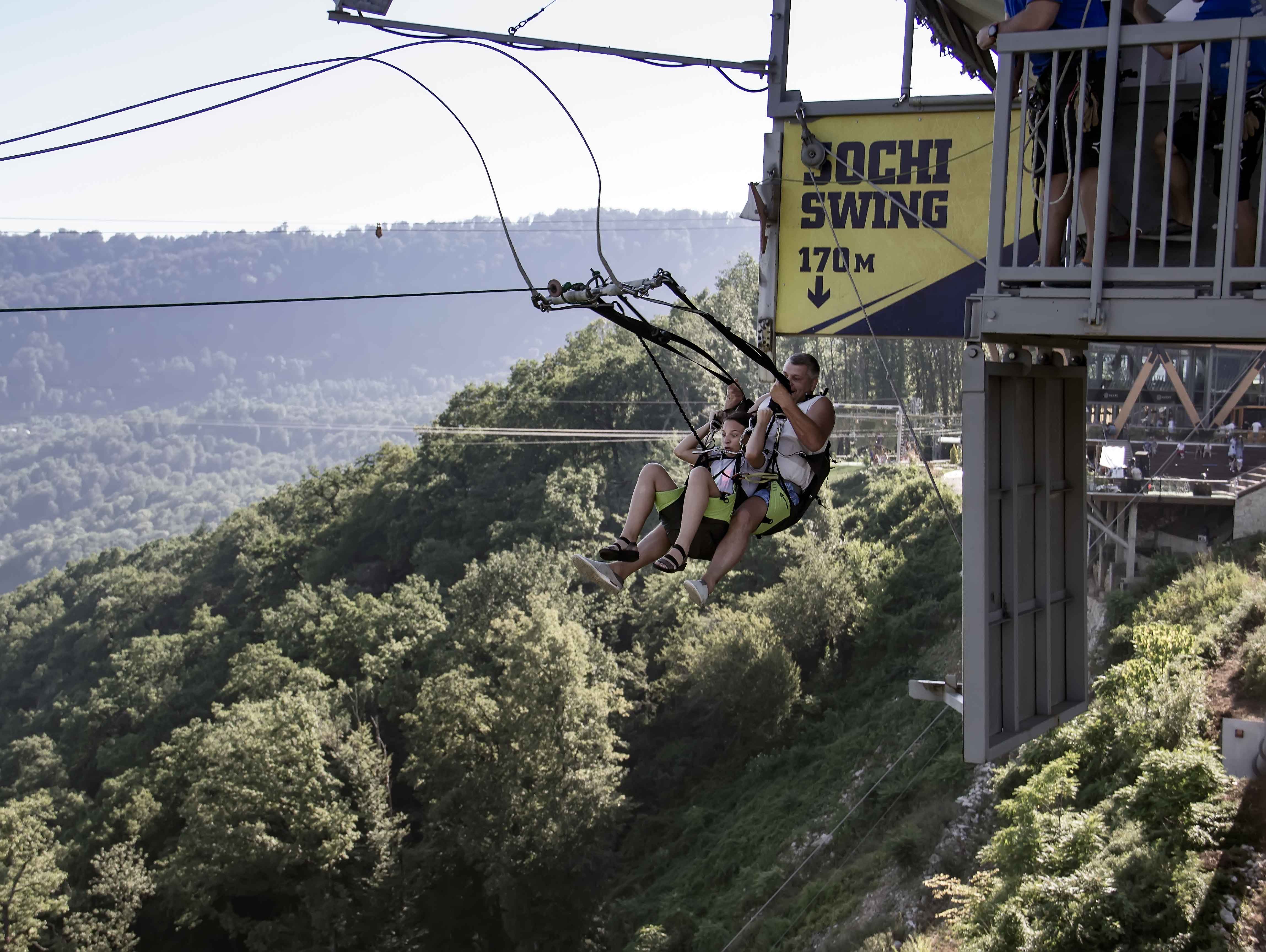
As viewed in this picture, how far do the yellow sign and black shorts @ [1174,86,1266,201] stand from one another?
360 centimetres

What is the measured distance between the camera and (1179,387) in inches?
727

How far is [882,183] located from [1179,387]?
454 inches

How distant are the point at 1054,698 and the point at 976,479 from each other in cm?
186

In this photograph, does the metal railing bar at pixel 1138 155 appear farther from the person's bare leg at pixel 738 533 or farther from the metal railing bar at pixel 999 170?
the person's bare leg at pixel 738 533

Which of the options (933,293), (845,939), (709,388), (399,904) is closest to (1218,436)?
(845,939)

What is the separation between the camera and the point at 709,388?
58.2 meters

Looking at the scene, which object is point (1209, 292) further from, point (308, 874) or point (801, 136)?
point (308, 874)

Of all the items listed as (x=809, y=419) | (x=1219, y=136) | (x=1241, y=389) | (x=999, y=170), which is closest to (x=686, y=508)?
(x=809, y=419)

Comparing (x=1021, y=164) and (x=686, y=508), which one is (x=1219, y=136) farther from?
(x=686, y=508)

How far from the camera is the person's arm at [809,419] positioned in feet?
20.5

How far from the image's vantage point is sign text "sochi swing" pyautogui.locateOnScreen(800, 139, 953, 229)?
8969 millimetres

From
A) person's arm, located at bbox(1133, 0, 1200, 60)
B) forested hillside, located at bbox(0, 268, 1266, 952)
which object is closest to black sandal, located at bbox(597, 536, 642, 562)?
person's arm, located at bbox(1133, 0, 1200, 60)

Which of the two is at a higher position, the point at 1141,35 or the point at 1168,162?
the point at 1141,35

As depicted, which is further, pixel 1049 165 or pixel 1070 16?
pixel 1070 16
